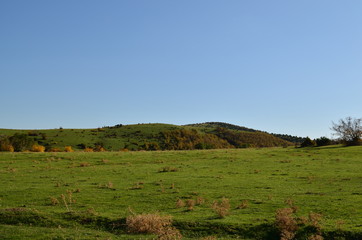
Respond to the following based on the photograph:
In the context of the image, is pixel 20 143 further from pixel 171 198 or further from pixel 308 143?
pixel 308 143

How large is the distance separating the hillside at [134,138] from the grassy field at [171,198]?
46768 millimetres

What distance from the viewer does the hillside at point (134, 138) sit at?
9794 centimetres

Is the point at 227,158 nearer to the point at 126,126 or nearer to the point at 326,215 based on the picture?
the point at 326,215

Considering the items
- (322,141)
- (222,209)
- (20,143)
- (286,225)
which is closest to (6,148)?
(20,143)

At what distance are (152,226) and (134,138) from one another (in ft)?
346

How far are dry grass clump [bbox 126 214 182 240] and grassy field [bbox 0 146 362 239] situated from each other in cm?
45

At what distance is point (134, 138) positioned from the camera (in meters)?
119

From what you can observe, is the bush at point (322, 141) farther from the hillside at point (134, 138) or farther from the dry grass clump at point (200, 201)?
the dry grass clump at point (200, 201)

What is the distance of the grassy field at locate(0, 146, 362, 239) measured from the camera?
49.4 feet

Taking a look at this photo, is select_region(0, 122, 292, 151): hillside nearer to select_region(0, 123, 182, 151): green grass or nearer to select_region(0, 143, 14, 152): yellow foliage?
select_region(0, 123, 182, 151): green grass

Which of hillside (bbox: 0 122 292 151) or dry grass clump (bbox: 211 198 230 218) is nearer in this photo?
dry grass clump (bbox: 211 198 230 218)

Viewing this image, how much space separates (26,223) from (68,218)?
6.70 feet

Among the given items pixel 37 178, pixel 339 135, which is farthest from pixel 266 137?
pixel 37 178

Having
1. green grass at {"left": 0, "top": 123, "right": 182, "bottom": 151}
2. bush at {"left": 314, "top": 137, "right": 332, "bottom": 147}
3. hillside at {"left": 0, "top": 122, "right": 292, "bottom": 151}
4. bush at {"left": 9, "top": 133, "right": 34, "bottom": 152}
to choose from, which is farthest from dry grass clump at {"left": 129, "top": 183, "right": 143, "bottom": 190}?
green grass at {"left": 0, "top": 123, "right": 182, "bottom": 151}
